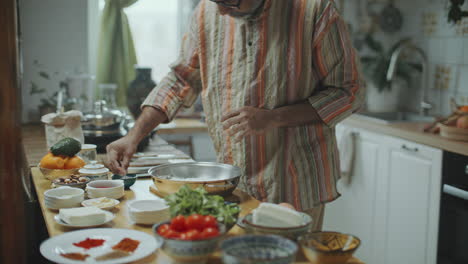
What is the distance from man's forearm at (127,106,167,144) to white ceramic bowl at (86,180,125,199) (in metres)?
0.29

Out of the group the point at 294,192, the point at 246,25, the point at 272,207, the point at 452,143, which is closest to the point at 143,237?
the point at 272,207

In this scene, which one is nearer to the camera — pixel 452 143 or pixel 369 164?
pixel 452 143

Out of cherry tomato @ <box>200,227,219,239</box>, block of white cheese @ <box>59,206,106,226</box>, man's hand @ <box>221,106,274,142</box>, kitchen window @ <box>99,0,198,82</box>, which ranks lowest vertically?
block of white cheese @ <box>59,206,106,226</box>

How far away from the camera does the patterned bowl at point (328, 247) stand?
1088mm

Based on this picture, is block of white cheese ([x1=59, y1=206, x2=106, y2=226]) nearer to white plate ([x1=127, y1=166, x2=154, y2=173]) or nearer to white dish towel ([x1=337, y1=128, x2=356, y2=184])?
white plate ([x1=127, y1=166, x2=154, y2=173])

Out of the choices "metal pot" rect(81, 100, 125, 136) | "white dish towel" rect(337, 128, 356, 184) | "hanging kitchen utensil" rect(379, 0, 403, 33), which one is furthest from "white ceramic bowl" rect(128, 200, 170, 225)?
"hanging kitchen utensil" rect(379, 0, 403, 33)

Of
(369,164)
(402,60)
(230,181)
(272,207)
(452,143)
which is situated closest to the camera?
(272,207)

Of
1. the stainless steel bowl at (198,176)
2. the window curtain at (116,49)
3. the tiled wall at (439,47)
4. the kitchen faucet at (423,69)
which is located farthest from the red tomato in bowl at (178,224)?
the window curtain at (116,49)

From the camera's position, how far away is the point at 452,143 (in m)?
2.59

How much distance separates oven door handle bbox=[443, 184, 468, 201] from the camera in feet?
8.32

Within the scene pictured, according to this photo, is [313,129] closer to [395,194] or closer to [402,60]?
[395,194]

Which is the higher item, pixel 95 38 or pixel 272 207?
pixel 95 38

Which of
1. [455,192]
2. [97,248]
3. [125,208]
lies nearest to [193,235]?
[97,248]

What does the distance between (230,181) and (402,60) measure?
2776 mm
